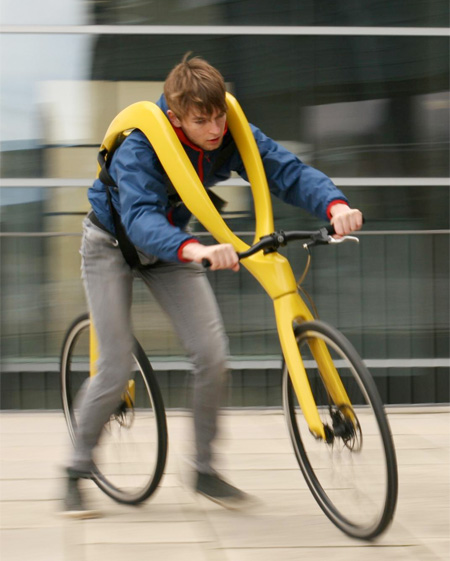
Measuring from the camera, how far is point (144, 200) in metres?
3.16

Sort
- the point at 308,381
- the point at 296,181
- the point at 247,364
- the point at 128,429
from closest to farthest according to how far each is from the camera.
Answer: the point at 308,381, the point at 296,181, the point at 128,429, the point at 247,364

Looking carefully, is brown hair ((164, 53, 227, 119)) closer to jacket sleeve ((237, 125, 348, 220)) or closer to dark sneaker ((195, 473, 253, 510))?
jacket sleeve ((237, 125, 348, 220))

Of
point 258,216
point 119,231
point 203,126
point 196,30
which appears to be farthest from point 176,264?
point 196,30

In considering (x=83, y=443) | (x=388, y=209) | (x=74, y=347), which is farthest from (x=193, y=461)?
(x=388, y=209)

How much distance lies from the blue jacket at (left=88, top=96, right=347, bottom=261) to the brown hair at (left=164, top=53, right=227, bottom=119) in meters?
0.18

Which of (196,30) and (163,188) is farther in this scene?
(196,30)

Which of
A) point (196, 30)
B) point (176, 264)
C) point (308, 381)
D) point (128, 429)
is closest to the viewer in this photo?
point (308, 381)

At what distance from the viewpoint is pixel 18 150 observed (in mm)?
6441

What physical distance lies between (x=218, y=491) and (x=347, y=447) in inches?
27.4

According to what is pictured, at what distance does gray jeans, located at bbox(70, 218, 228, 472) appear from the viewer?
351cm

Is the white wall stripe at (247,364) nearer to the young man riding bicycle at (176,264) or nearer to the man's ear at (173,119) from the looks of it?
the young man riding bicycle at (176,264)

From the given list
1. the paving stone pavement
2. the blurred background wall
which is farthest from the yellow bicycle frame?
the blurred background wall

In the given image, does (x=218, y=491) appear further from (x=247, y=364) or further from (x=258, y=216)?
(x=247, y=364)

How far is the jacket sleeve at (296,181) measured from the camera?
3322mm
